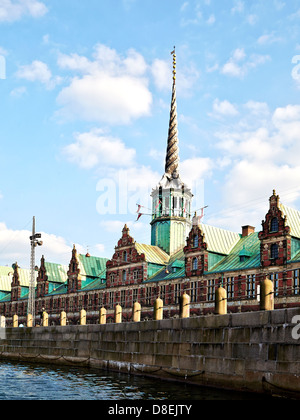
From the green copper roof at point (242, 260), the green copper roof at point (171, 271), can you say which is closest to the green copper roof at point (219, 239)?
the green copper roof at point (242, 260)

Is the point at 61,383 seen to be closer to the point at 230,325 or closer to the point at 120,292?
the point at 230,325

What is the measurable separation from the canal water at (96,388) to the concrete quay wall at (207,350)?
0.67 metres

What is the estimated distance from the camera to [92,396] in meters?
21.8

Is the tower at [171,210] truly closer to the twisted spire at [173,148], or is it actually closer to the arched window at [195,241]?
the twisted spire at [173,148]

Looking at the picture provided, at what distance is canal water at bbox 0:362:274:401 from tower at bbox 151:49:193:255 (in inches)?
1989

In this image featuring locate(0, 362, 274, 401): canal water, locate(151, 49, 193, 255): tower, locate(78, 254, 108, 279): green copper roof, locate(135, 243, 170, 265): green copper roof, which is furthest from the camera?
locate(78, 254, 108, 279): green copper roof

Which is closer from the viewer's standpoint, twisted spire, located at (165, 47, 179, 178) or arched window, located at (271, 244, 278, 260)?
arched window, located at (271, 244, 278, 260)

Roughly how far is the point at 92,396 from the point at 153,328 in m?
7.87

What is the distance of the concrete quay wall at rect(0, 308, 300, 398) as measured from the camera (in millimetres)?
19938

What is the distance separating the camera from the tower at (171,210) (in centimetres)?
8150

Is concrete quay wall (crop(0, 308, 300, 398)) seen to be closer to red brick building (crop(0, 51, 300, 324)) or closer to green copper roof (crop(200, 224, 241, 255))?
red brick building (crop(0, 51, 300, 324))

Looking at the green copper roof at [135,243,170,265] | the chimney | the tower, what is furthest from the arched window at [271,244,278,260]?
the tower

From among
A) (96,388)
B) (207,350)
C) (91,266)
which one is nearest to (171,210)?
(91,266)
